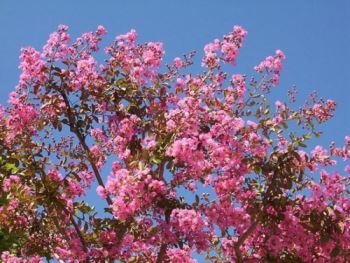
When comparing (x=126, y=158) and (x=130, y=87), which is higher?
(x=130, y=87)

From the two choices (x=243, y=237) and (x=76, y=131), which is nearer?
(x=243, y=237)

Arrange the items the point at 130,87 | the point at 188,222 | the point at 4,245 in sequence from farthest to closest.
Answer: the point at 4,245
the point at 130,87
the point at 188,222

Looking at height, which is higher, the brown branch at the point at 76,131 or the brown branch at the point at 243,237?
the brown branch at the point at 76,131

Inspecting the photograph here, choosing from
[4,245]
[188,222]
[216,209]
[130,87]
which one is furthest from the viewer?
[4,245]

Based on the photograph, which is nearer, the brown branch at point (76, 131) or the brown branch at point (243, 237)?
the brown branch at point (243, 237)

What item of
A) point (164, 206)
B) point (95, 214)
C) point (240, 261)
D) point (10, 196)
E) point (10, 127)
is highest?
point (10, 127)

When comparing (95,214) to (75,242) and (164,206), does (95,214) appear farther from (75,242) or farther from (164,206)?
(164,206)

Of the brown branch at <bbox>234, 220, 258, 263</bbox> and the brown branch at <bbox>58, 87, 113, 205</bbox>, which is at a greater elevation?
the brown branch at <bbox>58, 87, 113, 205</bbox>

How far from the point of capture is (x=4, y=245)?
27.4ft

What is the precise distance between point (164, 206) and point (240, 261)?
4.18 ft

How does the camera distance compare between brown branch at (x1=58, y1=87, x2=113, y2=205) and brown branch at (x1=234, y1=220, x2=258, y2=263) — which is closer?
brown branch at (x1=234, y1=220, x2=258, y2=263)

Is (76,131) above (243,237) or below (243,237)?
above

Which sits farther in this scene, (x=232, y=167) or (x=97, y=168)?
(x=97, y=168)

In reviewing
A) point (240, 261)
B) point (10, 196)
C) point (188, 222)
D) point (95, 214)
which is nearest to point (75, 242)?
point (95, 214)
